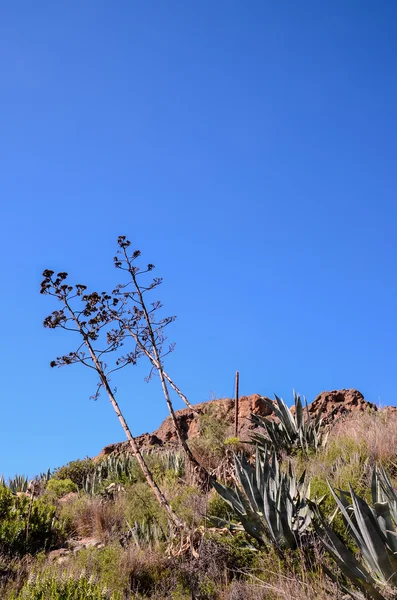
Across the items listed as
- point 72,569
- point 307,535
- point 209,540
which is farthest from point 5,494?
point 307,535

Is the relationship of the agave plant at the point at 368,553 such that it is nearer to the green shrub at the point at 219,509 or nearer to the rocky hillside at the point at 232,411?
the green shrub at the point at 219,509

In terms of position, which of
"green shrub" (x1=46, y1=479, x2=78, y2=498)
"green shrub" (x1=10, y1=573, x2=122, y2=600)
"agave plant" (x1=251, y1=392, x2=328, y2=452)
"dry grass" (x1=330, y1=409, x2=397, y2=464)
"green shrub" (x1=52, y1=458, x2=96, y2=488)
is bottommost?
"green shrub" (x1=10, y1=573, x2=122, y2=600)

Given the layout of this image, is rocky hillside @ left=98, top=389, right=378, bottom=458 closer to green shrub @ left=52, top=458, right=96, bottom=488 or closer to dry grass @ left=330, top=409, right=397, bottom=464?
green shrub @ left=52, top=458, right=96, bottom=488

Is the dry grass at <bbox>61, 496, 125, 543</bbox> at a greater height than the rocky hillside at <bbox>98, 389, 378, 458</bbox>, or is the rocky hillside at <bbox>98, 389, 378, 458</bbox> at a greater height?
the rocky hillside at <bbox>98, 389, 378, 458</bbox>

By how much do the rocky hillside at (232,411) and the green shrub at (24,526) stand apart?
6.49 meters

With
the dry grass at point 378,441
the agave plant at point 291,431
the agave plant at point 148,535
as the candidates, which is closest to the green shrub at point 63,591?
the agave plant at point 148,535

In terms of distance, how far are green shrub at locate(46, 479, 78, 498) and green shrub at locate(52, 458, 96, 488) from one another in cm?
104

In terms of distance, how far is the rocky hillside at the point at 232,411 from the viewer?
16.6m

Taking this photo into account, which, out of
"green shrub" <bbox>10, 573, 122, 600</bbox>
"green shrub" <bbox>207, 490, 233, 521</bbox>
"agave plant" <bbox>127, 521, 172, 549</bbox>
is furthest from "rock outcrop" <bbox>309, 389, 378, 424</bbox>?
"green shrub" <bbox>10, 573, 122, 600</bbox>

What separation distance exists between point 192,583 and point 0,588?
245cm

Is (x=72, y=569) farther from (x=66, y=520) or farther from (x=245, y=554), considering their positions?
(x=66, y=520)

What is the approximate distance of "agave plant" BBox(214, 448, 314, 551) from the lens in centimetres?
582

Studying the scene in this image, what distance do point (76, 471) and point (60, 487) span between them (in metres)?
1.72

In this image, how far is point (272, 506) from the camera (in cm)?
584
